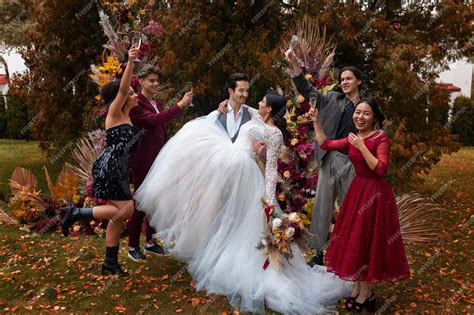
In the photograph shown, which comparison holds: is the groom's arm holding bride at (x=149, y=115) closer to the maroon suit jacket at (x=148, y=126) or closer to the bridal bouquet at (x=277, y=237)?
the maroon suit jacket at (x=148, y=126)

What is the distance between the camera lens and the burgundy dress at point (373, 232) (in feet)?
12.0

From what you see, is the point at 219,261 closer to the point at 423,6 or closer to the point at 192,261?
the point at 192,261

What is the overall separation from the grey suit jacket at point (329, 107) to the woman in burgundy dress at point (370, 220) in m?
0.72

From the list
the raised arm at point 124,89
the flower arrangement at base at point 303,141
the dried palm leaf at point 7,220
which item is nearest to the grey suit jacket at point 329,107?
the flower arrangement at base at point 303,141

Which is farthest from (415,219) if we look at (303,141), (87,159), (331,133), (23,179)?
(23,179)

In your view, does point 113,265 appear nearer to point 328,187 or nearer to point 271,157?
point 271,157

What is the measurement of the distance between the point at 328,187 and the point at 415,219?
5.98 feet

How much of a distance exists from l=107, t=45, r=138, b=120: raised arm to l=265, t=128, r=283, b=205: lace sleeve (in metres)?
1.30

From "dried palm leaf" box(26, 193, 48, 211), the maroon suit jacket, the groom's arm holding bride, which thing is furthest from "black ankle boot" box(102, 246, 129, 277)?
"dried palm leaf" box(26, 193, 48, 211)

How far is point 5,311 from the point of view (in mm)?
4070

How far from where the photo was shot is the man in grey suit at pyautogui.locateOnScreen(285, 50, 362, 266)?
173 inches

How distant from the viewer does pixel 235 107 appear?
16.2 ft

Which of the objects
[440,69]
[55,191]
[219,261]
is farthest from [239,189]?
[440,69]

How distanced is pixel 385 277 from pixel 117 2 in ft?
14.0
